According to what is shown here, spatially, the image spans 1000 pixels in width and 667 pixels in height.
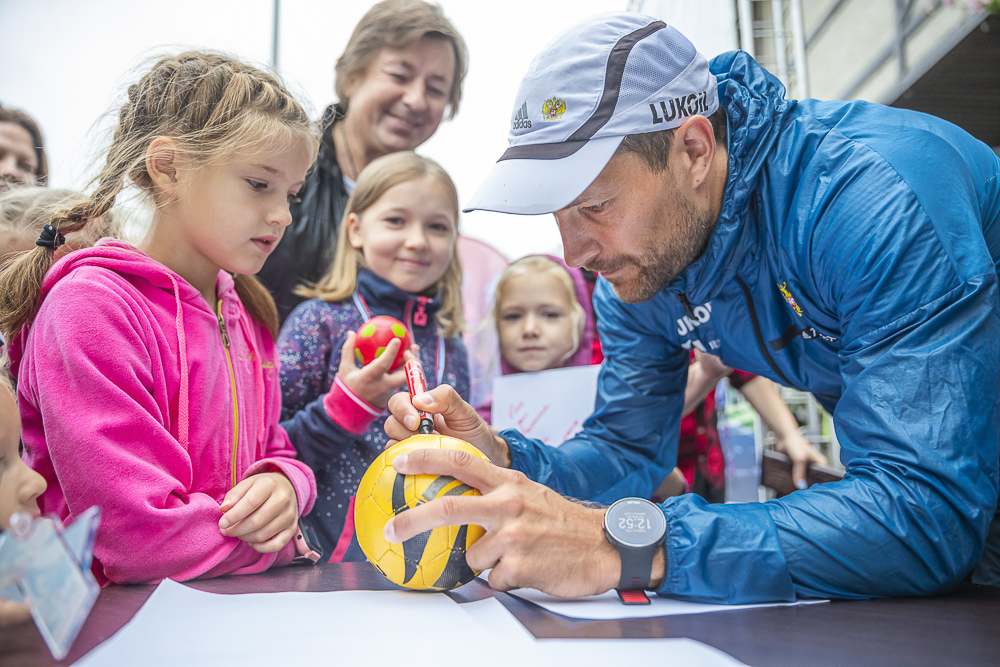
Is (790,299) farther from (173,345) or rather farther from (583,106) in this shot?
(173,345)

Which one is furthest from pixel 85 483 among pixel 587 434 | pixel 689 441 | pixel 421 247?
pixel 689 441

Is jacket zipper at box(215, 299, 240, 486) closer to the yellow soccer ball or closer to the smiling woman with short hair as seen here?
the yellow soccer ball

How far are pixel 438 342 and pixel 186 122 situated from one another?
1.19 meters

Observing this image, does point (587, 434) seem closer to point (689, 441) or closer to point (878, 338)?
point (878, 338)

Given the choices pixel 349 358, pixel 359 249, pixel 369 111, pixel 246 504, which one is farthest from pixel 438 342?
pixel 246 504

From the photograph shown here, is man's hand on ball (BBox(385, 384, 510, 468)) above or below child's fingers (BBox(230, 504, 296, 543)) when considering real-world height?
above

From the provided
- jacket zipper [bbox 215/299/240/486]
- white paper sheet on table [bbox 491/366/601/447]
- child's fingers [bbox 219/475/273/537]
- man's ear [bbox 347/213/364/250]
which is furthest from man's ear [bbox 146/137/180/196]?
white paper sheet on table [bbox 491/366/601/447]

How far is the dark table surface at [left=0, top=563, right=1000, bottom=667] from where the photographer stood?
2.37 ft

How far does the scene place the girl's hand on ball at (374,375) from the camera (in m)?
1.72

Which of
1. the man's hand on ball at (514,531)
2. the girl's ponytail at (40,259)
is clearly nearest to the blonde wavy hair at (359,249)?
the girl's ponytail at (40,259)

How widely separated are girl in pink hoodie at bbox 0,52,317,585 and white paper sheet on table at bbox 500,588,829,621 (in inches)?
20.4

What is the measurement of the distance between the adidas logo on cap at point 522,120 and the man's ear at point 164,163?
70 centimetres

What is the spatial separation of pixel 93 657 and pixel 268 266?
1.80m

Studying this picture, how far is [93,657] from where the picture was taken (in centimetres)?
65
